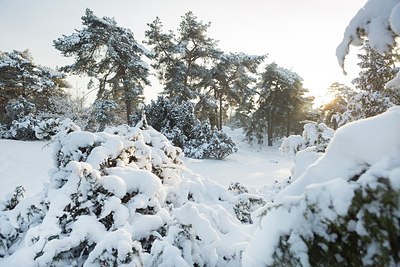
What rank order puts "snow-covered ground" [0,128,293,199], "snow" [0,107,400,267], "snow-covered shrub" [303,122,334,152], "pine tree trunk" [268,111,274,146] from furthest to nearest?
1. "pine tree trunk" [268,111,274,146]
2. "snow-covered ground" [0,128,293,199]
3. "snow-covered shrub" [303,122,334,152]
4. "snow" [0,107,400,267]

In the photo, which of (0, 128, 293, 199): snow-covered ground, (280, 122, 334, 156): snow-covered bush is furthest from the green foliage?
(0, 128, 293, 199): snow-covered ground

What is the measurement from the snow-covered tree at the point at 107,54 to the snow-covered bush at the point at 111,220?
15.7 m

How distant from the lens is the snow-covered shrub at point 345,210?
850mm

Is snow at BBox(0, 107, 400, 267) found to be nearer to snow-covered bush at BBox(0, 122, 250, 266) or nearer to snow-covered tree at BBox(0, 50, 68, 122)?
snow-covered bush at BBox(0, 122, 250, 266)

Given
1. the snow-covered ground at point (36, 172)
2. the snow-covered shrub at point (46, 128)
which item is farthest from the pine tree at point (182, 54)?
the snow-covered shrub at point (46, 128)

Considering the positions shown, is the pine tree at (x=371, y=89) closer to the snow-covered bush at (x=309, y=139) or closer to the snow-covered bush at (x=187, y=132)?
the snow-covered bush at (x=187, y=132)

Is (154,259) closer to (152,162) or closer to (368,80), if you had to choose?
(152,162)

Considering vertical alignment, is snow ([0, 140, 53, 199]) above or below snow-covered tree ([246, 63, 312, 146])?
below

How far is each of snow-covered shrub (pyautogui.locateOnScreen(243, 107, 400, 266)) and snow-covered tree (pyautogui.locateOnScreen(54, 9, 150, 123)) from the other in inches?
712

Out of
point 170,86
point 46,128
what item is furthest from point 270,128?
point 46,128

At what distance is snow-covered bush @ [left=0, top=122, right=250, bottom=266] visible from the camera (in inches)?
84.0

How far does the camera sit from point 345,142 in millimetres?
1121

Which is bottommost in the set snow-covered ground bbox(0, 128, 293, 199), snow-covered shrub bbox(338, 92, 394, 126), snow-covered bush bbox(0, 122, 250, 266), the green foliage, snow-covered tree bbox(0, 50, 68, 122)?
snow-covered ground bbox(0, 128, 293, 199)

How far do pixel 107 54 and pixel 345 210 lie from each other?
63.8ft
